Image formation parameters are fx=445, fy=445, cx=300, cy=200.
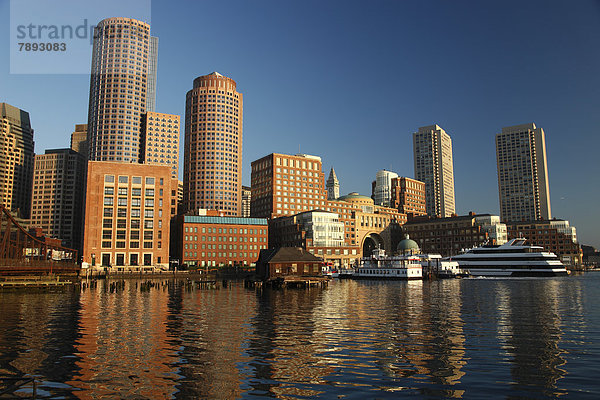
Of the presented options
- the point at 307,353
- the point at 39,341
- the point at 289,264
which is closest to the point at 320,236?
the point at 289,264

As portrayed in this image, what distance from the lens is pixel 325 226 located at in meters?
196

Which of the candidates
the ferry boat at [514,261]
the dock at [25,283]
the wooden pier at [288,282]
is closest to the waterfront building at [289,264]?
the wooden pier at [288,282]

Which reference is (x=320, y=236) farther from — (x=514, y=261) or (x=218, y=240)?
(x=514, y=261)

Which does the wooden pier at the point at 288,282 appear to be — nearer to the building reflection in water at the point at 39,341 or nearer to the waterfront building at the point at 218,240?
the building reflection in water at the point at 39,341

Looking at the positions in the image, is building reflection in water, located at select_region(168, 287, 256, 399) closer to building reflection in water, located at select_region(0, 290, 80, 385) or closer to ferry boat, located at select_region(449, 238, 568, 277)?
building reflection in water, located at select_region(0, 290, 80, 385)

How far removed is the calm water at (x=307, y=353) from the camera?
68.1 ft

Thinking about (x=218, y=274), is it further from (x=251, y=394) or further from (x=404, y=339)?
(x=251, y=394)

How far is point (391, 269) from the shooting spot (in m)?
136

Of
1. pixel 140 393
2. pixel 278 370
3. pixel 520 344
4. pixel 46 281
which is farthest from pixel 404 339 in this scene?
pixel 46 281

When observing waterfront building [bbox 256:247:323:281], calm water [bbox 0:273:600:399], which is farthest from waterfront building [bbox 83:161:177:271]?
calm water [bbox 0:273:600:399]

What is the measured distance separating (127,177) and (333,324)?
421 ft

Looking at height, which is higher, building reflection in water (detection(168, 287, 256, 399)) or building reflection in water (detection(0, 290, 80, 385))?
building reflection in water (detection(0, 290, 80, 385))

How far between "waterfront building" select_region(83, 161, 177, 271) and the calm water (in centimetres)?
10219

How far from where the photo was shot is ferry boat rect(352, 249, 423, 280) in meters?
131
